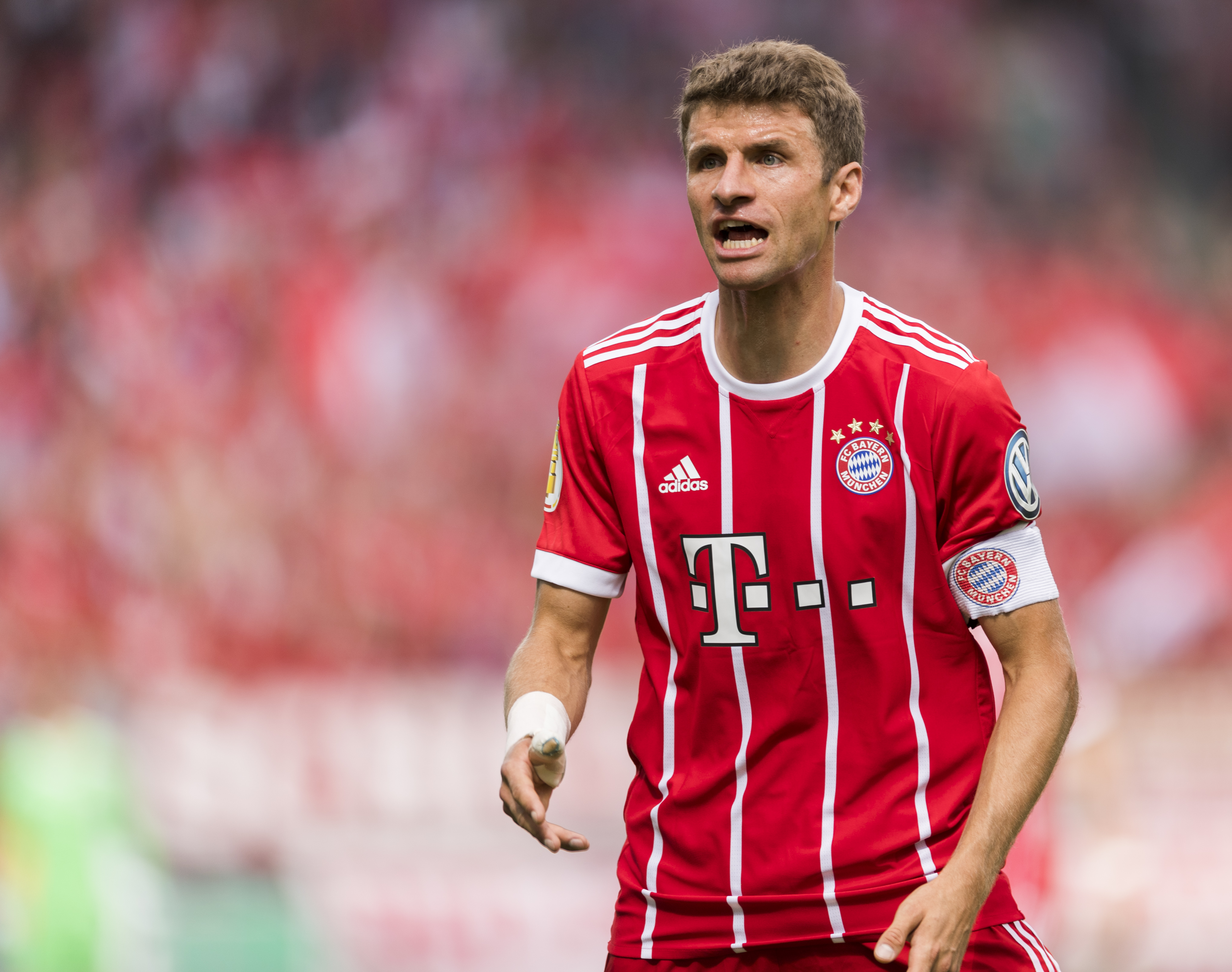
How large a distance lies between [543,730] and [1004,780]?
2.29 feet

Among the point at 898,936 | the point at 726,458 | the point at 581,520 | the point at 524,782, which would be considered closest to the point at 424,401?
the point at 581,520

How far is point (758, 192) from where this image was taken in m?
2.51

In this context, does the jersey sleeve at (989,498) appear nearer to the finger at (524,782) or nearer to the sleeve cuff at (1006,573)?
the sleeve cuff at (1006,573)

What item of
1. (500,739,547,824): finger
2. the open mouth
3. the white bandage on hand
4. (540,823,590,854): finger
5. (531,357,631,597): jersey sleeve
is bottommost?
(540,823,590,854): finger

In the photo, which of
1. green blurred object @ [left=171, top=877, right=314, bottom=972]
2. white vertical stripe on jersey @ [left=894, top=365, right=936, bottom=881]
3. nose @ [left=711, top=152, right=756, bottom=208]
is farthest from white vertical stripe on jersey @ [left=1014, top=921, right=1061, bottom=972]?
green blurred object @ [left=171, top=877, right=314, bottom=972]

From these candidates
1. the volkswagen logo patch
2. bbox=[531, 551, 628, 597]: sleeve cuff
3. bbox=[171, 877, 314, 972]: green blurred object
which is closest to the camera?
the volkswagen logo patch

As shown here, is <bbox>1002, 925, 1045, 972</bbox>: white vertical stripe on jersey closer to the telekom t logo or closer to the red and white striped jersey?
the red and white striped jersey

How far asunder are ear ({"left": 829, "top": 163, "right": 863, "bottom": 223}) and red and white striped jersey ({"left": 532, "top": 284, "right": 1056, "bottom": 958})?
6.4 inches

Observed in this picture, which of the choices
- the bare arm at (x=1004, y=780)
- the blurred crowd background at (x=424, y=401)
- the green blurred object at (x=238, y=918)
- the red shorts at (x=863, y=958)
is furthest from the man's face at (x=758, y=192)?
the green blurred object at (x=238, y=918)

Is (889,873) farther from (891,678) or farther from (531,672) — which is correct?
(531,672)

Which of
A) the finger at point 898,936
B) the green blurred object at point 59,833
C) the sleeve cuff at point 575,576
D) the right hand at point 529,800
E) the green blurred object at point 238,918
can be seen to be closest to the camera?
the finger at point 898,936

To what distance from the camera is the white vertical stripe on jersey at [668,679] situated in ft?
8.63

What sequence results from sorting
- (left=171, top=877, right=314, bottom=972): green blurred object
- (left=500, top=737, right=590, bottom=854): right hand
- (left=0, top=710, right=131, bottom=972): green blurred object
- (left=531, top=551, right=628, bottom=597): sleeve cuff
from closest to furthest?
(left=500, top=737, right=590, bottom=854): right hand < (left=531, top=551, right=628, bottom=597): sleeve cuff < (left=0, top=710, right=131, bottom=972): green blurred object < (left=171, top=877, right=314, bottom=972): green blurred object

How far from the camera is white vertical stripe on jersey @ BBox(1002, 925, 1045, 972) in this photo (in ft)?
8.27
